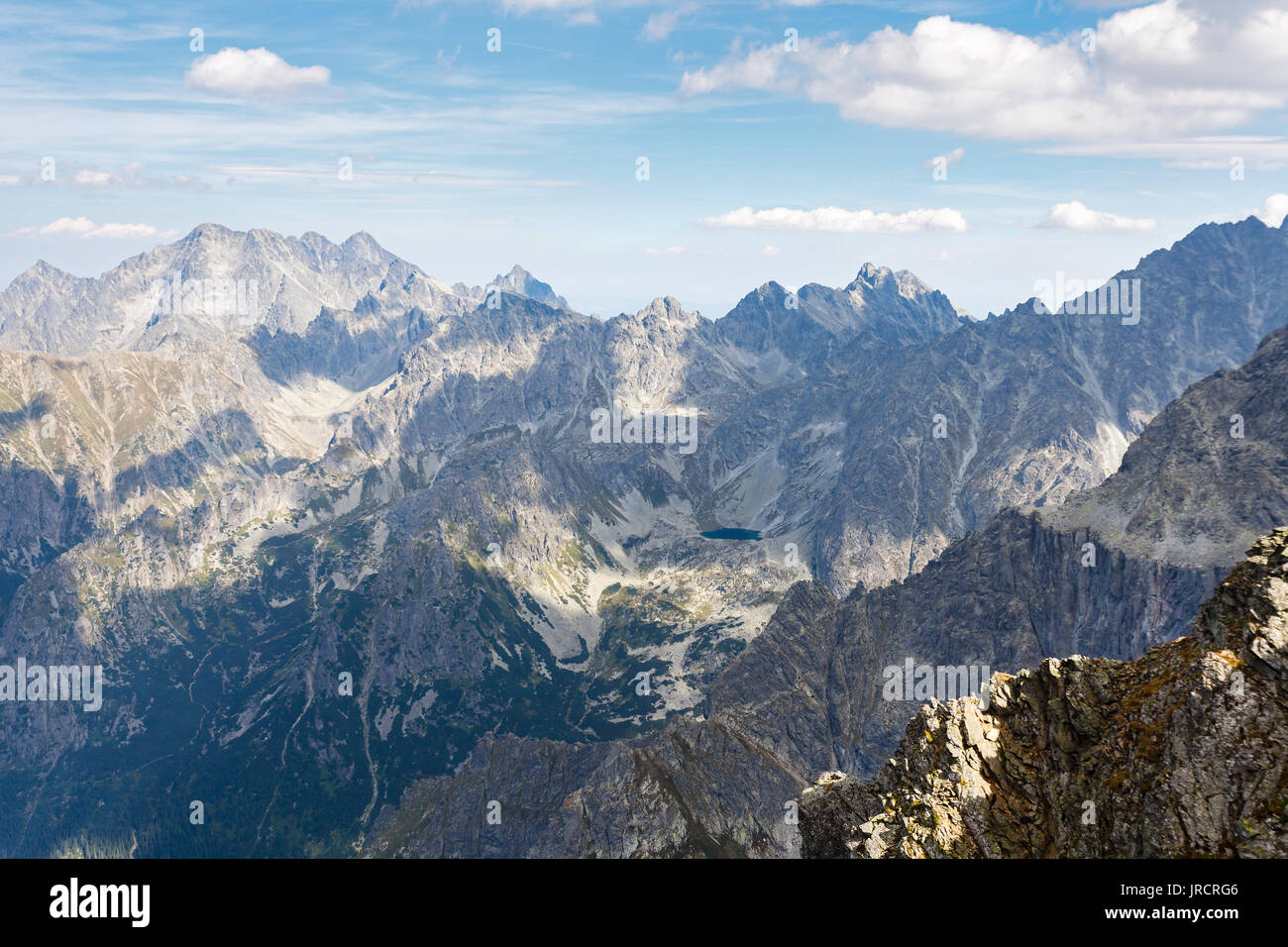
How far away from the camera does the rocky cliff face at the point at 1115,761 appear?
1374 inches

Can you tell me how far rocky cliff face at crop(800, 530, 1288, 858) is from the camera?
3491 centimetres

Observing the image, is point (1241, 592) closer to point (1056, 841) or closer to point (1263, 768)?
point (1263, 768)

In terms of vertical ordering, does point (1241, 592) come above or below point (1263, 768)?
above

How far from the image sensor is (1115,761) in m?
40.2
